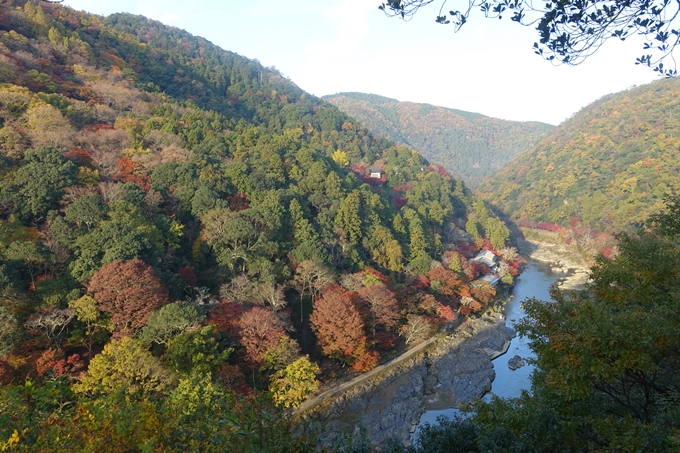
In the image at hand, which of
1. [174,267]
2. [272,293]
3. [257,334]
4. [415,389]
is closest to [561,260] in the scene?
[415,389]

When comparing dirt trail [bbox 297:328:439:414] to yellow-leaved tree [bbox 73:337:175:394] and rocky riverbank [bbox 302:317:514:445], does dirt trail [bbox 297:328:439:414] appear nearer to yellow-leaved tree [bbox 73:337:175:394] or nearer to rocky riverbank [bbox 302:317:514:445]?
rocky riverbank [bbox 302:317:514:445]

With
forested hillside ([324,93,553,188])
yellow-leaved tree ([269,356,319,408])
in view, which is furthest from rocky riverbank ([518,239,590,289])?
forested hillside ([324,93,553,188])

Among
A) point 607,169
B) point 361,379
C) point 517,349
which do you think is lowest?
point 361,379

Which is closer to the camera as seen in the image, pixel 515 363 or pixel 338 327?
pixel 338 327

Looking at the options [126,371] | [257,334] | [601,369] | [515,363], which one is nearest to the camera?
[601,369]

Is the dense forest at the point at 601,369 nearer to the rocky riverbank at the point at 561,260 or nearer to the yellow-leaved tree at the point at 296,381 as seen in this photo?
the yellow-leaved tree at the point at 296,381

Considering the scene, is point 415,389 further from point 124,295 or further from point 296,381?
point 124,295
